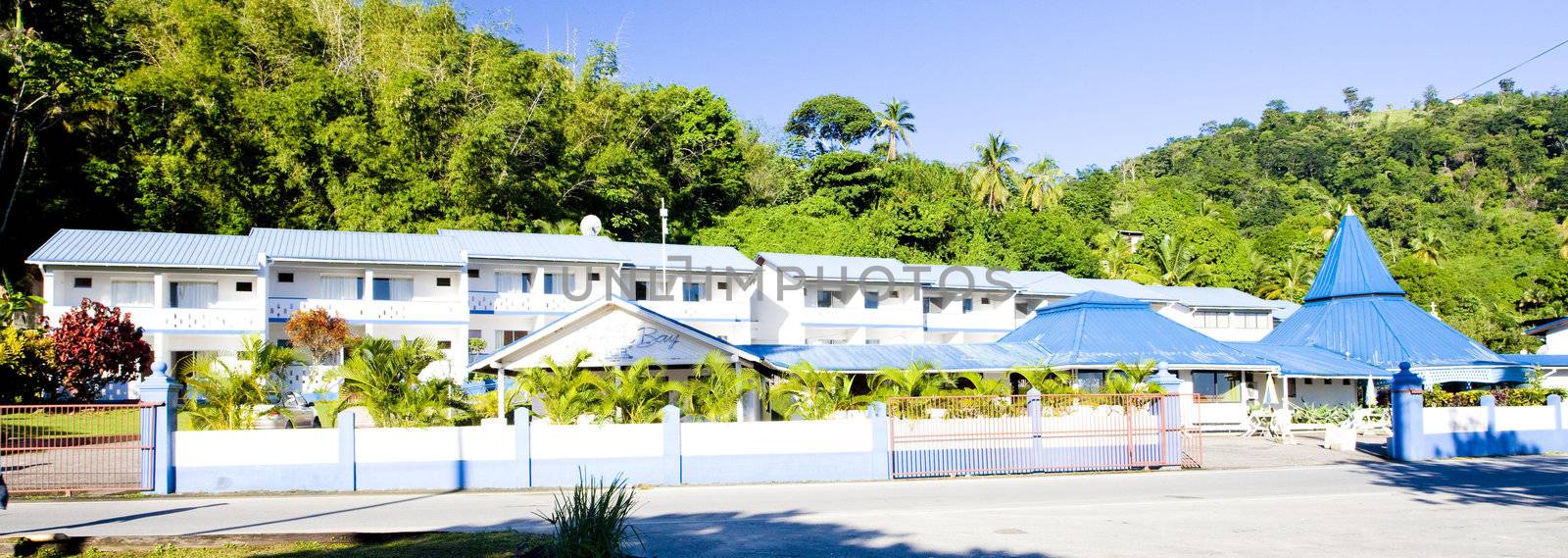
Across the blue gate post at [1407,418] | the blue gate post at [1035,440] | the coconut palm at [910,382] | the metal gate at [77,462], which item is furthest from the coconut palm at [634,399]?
the blue gate post at [1407,418]

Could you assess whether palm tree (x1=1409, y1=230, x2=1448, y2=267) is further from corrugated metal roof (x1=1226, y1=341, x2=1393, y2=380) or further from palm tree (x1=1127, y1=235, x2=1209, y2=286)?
corrugated metal roof (x1=1226, y1=341, x2=1393, y2=380)

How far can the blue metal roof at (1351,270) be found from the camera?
4128 centimetres

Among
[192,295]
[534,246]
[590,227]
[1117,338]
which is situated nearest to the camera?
[1117,338]

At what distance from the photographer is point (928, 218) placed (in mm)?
56594

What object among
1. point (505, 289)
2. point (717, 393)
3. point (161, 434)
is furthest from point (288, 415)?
point (505, 289)

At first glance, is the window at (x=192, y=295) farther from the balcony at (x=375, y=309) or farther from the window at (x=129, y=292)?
the balcony at (x=375, y=309)

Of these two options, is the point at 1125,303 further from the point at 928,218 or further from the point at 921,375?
the point at 928,218

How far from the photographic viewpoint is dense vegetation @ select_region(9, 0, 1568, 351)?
4106 cm

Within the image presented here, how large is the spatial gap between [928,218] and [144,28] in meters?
35.7

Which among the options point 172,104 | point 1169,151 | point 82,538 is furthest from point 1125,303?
point 1169,151

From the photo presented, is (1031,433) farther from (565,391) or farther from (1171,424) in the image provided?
(565,391)

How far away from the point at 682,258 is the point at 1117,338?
17006mm

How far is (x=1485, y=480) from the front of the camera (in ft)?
65.8

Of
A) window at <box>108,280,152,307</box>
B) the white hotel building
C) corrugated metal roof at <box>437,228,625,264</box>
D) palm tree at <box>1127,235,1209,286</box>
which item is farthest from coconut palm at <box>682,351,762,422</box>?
palm tree at <box>1127,235,1209,286</box>
